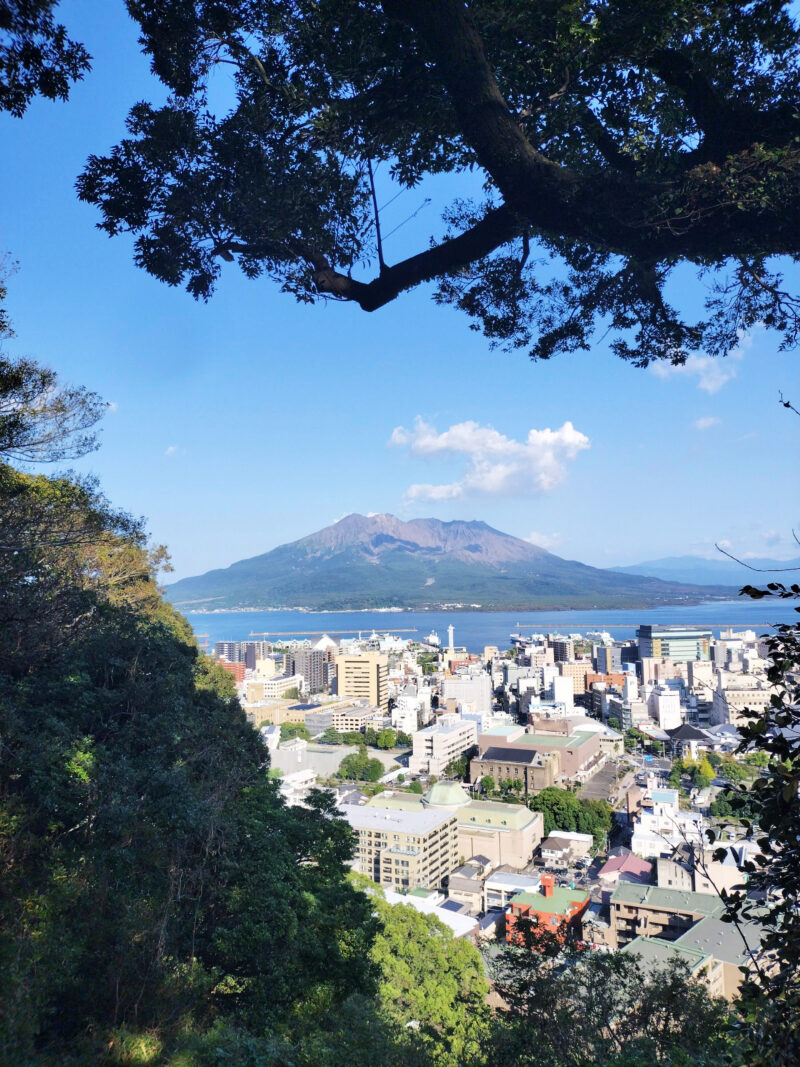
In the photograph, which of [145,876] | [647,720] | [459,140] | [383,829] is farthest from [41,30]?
[647,720]

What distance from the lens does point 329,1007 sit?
10.2ft

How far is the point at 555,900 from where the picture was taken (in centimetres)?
847

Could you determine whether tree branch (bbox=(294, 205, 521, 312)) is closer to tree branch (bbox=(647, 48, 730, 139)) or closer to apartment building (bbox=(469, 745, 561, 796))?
tree branch (bbox=(647, 48, 730, 139))

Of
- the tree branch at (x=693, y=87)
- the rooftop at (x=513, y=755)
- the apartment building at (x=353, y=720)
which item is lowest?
the apartment building at (x=353, y=720)

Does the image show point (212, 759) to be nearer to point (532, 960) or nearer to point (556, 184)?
point (532, 960)

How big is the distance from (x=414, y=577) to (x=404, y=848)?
293 feet

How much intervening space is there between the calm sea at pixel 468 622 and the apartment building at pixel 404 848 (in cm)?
3558

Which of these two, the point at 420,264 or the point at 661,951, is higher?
the point at 420,264

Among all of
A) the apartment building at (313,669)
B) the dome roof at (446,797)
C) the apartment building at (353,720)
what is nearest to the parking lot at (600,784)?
the dome roof at (446,797)

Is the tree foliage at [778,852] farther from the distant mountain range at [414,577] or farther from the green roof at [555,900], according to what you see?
the distant mountain range at [414,577]

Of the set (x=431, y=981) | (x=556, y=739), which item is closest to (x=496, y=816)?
(x=556, y=739)

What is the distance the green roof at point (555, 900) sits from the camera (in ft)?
26.8

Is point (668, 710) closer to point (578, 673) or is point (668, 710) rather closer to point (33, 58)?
point (578, 673)

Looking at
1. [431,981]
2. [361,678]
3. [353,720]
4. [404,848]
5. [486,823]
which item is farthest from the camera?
[361,678]
